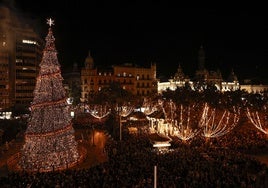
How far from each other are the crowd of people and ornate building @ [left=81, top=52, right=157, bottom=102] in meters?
50.6

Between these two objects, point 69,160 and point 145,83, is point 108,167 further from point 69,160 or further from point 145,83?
point 145,83

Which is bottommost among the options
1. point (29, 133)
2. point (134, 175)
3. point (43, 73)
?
point (134, 175)

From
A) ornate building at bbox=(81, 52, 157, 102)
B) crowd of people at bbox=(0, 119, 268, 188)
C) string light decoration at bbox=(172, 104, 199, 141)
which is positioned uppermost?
ornate building at bbox=(81, 52, 157, 102)

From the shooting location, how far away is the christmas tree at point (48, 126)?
69.6 ft

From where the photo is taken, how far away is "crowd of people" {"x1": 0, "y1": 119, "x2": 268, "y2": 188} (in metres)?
16.4

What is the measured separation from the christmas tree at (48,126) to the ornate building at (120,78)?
166 feet

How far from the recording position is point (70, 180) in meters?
16.5

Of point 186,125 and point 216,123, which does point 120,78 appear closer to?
point 216,123

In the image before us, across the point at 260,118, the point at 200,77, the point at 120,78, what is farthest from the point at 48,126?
the point at 200,77

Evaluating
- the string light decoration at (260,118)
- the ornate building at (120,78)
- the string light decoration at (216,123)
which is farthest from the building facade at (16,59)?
the string light decoration at (260,118)

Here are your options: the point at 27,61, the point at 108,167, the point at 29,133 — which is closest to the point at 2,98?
the point at 27,61

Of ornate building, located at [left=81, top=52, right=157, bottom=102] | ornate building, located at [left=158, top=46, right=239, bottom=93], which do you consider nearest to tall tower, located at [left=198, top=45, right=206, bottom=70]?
ornate building, located at [left=158, top=46, right=239, bottom=93]

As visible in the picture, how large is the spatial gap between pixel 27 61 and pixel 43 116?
55960 millimetres

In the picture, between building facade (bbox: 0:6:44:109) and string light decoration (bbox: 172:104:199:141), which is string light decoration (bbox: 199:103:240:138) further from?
building facade (bbox: 0:6:44:109)
